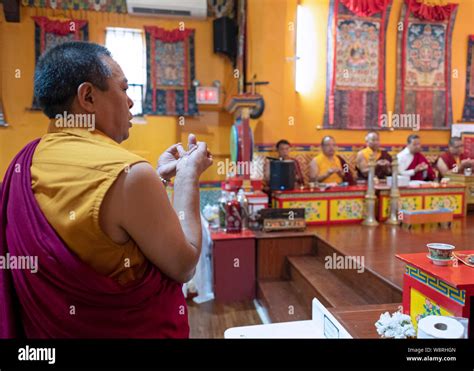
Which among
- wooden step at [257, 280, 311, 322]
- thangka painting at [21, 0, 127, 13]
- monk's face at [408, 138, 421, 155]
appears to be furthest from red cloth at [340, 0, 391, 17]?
thangka painting at [21, 0, 127, 13]

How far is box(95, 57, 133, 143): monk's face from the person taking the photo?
2.07 feet

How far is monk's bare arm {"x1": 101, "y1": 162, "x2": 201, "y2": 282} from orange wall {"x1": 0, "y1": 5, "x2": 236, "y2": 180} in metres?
3.54

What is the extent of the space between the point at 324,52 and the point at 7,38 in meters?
3.68

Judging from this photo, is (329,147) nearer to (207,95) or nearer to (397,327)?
(207,95)

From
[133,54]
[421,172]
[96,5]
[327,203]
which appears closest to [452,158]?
[421,172]

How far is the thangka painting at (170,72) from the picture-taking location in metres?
4.37

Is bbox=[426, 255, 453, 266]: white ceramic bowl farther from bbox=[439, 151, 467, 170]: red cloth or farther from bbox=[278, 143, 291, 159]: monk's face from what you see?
bbox=[439, 151, 467, 170]: red cloth

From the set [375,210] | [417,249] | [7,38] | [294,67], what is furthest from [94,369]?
[7,38]

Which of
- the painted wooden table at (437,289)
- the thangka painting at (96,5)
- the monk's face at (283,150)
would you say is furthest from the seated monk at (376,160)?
the thangka painting at (96,5)

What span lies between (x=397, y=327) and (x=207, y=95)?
13.3 feet

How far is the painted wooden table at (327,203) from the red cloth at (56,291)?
8.69 ft

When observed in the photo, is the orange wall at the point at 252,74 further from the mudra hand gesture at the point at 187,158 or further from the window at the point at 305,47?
the mudra hand gesture at the point at 187,158

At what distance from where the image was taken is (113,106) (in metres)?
0.64

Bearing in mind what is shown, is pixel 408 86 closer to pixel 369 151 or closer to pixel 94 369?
pixel 369 151
